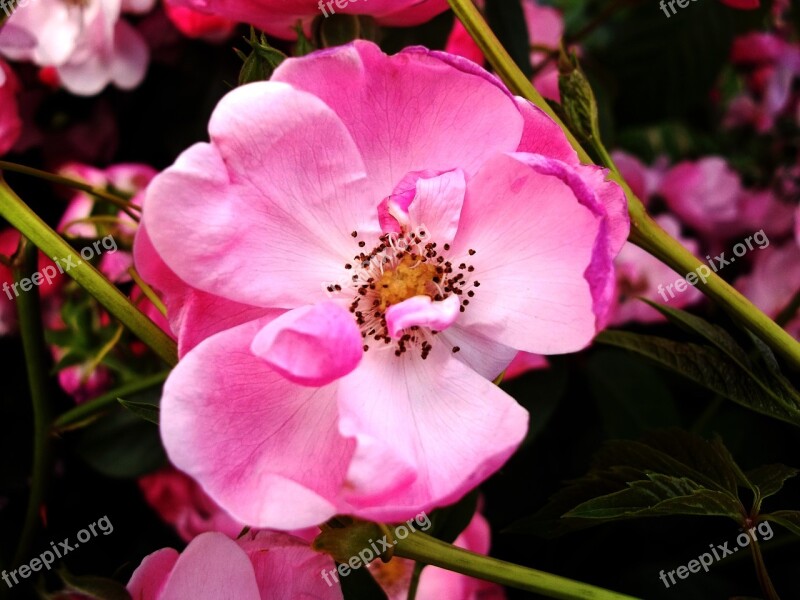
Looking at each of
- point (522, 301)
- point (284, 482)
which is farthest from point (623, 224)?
point (284, 482)

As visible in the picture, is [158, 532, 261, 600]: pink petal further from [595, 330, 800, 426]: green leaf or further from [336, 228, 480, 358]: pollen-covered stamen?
[595, 330, 800, 426]: green leaf

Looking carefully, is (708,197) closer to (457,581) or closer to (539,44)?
(539,44)

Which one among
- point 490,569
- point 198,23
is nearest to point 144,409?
point 490,569

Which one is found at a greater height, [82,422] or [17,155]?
[17,155]

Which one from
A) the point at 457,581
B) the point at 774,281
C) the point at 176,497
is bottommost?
the point at 774,281

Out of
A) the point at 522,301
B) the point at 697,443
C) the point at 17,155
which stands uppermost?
the point at 17,155

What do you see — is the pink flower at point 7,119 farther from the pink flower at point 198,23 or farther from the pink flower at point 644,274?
the pink flower at point 644,274

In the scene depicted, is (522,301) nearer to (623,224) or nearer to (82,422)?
(623,224)

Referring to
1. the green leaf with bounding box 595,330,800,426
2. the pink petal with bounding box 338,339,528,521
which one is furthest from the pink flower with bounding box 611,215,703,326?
the pink petal with bounding box 338,339,528,521
